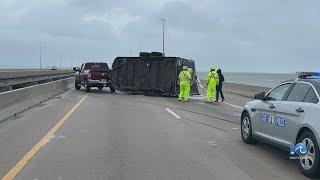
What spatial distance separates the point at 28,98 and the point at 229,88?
21.5 meters

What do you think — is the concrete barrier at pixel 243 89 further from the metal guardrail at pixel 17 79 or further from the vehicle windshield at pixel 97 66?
the metal guardrail at pixel 17 79

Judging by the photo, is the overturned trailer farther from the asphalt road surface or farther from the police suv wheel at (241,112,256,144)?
the police suv wheel at (241,112,256,144)

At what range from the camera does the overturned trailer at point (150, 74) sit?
30.6 m

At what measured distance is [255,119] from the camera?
10945 mm

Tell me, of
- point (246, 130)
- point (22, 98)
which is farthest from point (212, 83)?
point (246, 130)

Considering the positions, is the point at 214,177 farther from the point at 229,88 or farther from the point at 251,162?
the point at 229,88

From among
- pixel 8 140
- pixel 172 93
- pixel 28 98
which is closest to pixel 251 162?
pixel 8 140

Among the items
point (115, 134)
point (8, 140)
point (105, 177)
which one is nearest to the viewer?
point (105, 177)

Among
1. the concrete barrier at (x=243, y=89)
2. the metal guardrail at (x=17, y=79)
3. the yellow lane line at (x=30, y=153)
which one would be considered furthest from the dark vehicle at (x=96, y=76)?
the yellow lane line at (x=30, y=153)

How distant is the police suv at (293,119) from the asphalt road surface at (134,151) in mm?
327

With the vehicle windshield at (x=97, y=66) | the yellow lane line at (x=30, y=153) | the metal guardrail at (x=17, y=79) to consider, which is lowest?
the yellow lane line at (x=30, y=153)

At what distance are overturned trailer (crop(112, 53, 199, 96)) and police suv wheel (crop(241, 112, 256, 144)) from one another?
1842 cm

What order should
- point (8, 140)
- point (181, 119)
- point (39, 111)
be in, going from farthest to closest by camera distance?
point (39, 111) → point (181, 119) → point (8, 140)

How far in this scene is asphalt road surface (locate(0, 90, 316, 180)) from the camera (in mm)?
8266
